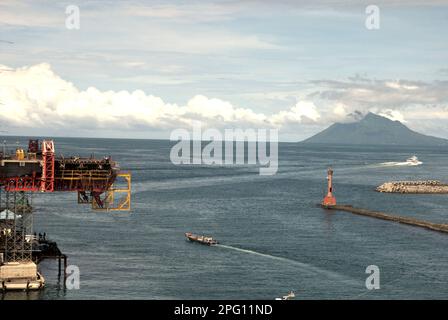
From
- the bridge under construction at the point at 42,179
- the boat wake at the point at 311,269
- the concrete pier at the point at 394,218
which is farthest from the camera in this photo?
the concrete pier at the point at 394,218

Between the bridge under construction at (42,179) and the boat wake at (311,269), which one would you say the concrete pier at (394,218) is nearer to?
the boat wake at (311,269)

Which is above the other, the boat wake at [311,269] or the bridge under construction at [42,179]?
the bridge under construction at [42,179]

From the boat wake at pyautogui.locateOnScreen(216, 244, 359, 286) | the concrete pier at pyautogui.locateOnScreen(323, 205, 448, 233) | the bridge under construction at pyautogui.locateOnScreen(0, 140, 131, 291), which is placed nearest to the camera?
the bridge under construction at pyautogui.locateOnScreen(0, 140, 131, 291)

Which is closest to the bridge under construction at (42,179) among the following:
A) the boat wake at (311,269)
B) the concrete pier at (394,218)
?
the boat wake at (311,269)

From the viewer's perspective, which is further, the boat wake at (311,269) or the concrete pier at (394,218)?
the concrete pier at (394,218)

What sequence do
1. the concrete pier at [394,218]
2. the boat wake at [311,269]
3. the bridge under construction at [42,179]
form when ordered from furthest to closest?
the concrete pier at [394,218]
the boat wake at [311,269]
the bridge under construction at [42,179]

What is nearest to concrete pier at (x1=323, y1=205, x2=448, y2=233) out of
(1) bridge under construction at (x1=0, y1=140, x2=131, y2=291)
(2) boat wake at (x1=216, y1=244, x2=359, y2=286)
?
(2) boat wake at (x1=216, y1=244, x2=359, y2=286)

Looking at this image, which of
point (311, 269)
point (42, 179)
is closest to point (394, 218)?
point (311, 269)

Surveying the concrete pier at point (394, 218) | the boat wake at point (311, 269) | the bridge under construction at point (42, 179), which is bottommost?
the boat wake at point (311, 269)

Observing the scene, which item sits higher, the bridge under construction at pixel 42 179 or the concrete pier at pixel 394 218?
the bridge under construction at pixel 42 179

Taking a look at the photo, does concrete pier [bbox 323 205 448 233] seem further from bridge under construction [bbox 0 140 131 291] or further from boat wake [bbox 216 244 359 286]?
bridge under construction [bbox 0 140 131 291]

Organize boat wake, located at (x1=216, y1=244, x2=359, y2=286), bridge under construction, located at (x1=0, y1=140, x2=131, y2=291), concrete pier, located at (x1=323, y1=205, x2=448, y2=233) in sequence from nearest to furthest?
bridge under construction, located at (x1=0, y1=140, x2=131, y2=291), boat wake, located at (x1=216, y1=244, x2=359, y2=286), concrete pier, located at (x1=323, y1=205, x2=448, y2=233)
